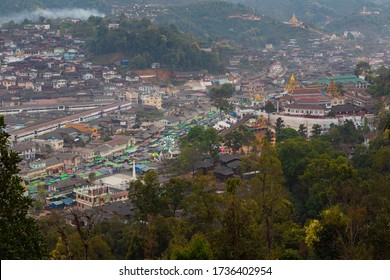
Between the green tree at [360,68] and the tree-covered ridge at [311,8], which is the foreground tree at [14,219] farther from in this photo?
the tree-covered ridge at [311,8]

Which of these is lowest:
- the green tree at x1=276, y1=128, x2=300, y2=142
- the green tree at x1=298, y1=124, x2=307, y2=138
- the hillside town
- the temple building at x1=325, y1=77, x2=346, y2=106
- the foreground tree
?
the hillside town

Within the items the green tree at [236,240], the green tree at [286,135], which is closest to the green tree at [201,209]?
the green tree at [236,240]

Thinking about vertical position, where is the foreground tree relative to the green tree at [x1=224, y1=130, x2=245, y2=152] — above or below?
above

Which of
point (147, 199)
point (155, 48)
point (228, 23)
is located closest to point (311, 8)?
point (228, 23)

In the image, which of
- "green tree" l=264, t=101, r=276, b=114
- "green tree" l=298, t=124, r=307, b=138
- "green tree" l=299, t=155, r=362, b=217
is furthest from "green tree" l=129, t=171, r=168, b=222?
"green tree" l=264, t=101, r=276, b=114

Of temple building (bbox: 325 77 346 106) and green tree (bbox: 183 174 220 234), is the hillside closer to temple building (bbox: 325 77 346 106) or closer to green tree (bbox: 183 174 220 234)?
temple building (bbox: 325 77 346 106)

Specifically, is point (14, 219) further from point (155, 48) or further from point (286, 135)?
point (155, 48)
